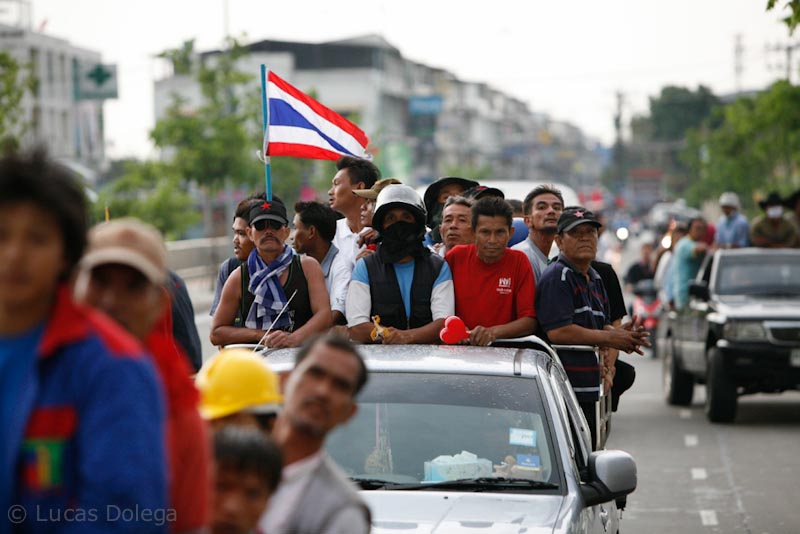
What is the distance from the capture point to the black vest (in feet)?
25.4

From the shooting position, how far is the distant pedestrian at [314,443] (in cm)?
352

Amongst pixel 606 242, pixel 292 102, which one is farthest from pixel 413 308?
pixel 606 242

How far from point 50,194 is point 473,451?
3.53m

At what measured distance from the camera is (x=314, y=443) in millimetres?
3607

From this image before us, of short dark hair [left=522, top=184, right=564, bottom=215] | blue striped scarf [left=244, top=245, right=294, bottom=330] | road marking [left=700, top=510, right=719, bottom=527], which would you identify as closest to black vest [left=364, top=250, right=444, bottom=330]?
blue striped scarf [left=244, top=245, right=294, bottom=330]

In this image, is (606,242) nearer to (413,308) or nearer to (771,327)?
(771,327)

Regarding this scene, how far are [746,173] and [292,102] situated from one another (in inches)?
1974

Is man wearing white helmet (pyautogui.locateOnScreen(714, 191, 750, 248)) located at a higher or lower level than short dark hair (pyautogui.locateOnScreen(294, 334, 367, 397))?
lower

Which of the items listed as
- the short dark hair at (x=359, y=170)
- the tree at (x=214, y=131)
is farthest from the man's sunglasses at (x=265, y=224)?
the tree at (x=214, y=131)

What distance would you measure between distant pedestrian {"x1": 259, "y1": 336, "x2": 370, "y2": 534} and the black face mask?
13.5 feet

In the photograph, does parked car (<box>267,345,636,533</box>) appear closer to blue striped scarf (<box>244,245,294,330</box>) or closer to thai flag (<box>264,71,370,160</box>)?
blue striped scarf (<box>244,245,294,330</box>)

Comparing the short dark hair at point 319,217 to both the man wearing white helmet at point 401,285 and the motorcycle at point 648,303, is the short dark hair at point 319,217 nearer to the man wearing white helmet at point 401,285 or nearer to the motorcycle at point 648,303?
the man wearing white helmet at point 401,285

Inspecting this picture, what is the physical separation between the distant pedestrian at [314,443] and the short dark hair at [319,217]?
17.2ft

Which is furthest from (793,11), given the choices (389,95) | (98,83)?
(389,95)
